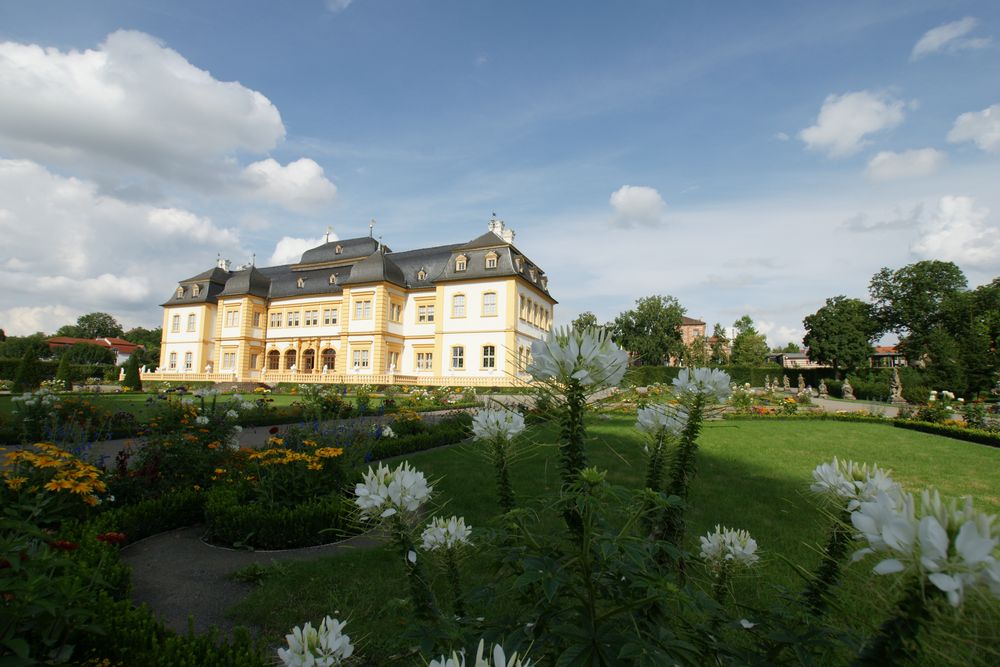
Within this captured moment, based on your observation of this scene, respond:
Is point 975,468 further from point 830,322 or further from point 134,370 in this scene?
point 830,322

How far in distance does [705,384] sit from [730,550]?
736 millimetres

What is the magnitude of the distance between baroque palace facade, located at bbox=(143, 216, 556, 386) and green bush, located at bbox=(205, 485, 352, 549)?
23205mm

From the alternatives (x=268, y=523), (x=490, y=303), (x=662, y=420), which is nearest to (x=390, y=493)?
(x=662, y=420)

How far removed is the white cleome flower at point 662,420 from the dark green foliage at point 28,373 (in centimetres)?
2617

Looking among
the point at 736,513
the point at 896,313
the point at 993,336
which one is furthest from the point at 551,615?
the point at 896,313

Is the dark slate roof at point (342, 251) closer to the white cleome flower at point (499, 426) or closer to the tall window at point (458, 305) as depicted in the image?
the tall window at point (458, 305)

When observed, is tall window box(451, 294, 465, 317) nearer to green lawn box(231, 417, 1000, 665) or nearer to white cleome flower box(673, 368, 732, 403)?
green lawn box(231, 417, 1000, 665)

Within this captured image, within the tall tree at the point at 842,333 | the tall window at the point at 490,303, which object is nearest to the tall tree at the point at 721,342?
the tall tree at the point at 842,333

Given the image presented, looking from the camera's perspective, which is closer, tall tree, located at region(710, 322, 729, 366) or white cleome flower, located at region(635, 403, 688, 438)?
white cleome flower, located at region(635, 403, 688, 438)

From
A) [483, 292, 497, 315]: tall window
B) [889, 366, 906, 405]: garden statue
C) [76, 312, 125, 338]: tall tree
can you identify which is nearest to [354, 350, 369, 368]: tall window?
[483, 292, 497, 315]: tall window

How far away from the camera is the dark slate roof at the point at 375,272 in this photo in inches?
1322

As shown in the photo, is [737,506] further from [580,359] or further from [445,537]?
[580,359]

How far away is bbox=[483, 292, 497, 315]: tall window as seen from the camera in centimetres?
3072

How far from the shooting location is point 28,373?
65.6 feet
